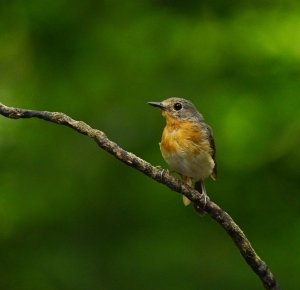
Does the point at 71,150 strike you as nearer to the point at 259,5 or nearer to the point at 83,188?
the point at 83,188

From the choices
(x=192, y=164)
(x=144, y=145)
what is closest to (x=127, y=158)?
(x=192, y=164)

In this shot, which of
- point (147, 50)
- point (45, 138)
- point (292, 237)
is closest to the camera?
point (292, 237)

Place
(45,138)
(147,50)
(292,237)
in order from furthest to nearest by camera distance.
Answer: (147,50) < (45,138) < (292,237)

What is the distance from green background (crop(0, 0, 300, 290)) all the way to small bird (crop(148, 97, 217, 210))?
2195 millimetres

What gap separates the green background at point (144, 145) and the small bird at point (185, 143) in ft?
7.20

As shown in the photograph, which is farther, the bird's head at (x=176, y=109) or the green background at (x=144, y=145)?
the green background at (x=144, y=145)

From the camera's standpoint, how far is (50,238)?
8.50 meters

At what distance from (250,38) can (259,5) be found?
56 centimetres

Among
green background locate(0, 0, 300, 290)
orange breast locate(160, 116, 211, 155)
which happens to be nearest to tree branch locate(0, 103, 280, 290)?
orange breast locate(160, 116, 211, 155)

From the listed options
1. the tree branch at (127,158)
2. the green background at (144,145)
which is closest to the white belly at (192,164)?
the green background at (144,145)

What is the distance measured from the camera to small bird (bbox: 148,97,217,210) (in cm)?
552

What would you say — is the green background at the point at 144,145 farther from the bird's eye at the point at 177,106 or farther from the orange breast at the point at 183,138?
the bird's eye at the point at 177,106

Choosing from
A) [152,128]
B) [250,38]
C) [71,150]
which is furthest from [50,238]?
[250,38]

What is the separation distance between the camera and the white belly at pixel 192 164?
5469 millimetres
